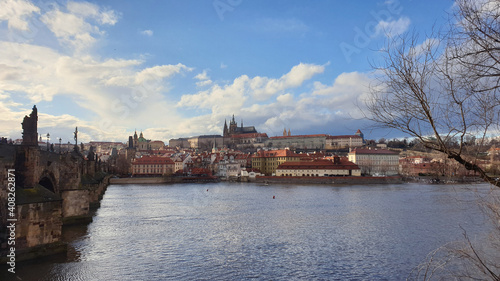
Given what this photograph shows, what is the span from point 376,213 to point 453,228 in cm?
800

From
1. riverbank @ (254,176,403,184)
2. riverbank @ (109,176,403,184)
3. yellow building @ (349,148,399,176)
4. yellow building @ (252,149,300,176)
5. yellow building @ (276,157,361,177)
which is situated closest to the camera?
riverbank @ (254,176,403,184)

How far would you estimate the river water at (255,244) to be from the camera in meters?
14.4

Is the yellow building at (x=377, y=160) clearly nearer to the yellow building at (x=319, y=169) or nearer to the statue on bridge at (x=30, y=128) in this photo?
the yellow building at (x=319, y=169)

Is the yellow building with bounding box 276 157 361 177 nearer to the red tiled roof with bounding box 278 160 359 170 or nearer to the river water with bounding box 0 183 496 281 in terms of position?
the red tiled roof with bounding box 278 160 359 170

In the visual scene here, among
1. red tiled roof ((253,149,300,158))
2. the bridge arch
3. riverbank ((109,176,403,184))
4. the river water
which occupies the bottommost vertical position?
riverbank ((109,176,403,184))

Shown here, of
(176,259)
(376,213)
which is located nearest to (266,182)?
(376,213)

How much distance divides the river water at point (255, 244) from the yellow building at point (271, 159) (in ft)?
216

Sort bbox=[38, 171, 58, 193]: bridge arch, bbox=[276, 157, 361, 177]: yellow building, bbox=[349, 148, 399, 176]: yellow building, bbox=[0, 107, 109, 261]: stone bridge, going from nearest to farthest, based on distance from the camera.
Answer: bbox=[0, 107, 109, 261]: stone bridge, bbox=[38, 171, 58, 193]: bridge arch, bbox=[276, 157, 361, 177]: yellow building, bbox=[349, 148, 399, 176]: yellow building

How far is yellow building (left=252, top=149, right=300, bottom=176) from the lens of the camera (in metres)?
98.3

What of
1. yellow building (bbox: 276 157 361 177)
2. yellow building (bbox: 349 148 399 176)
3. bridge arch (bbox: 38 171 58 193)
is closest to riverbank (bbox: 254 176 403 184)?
yellow building (bbox: 276 157 361 177)

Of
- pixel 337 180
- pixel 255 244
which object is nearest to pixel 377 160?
Answer: pixel 337 180

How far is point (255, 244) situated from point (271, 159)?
82.7m

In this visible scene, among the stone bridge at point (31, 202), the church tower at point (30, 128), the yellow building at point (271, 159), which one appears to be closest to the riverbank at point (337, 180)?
the yellow building at point (271, 159)

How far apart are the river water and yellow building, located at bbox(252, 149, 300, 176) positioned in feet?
216
